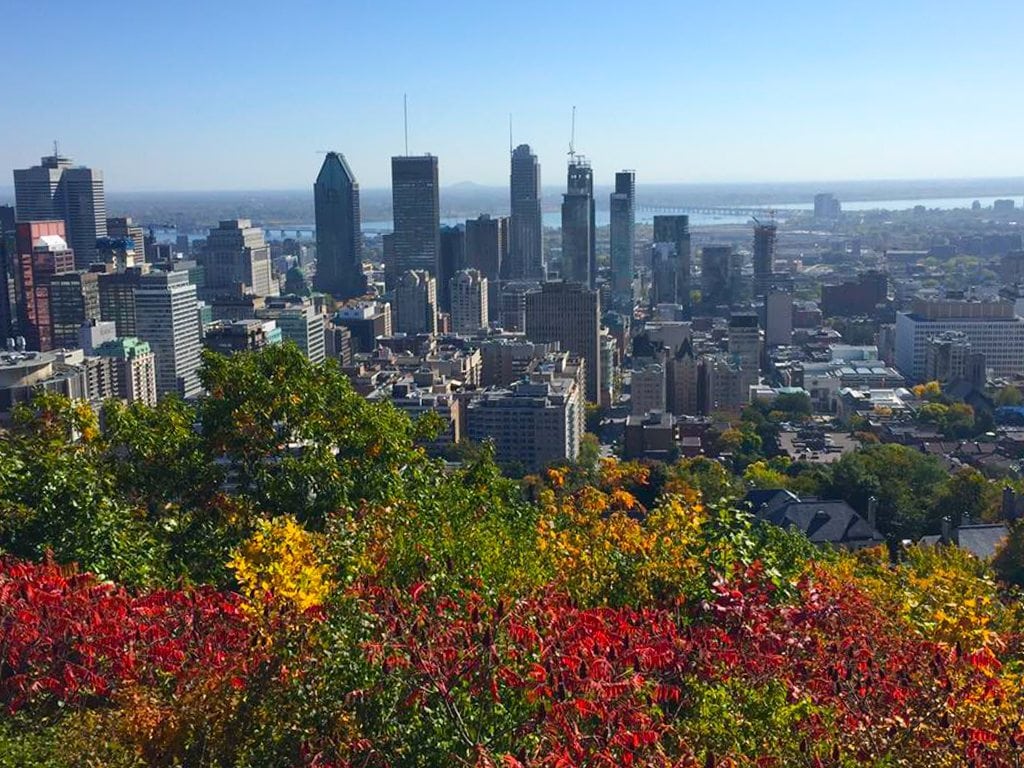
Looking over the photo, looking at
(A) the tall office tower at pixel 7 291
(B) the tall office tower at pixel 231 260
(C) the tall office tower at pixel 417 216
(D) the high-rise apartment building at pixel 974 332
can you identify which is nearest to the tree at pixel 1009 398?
(D) the high-rise apartment building at pixel 974 332

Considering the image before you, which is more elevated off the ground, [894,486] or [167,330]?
[167,330]

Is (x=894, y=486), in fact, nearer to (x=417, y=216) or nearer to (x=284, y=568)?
(x=284, y=568)

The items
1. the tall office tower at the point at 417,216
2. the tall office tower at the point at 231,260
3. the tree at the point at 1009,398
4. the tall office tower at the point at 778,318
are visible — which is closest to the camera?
the tree at the point at 1009,398

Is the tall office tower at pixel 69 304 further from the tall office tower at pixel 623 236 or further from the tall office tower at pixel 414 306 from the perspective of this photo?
the tall office tower at pixel 623 236

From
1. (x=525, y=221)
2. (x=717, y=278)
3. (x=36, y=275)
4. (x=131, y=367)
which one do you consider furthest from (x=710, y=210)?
(x=131, y=367)

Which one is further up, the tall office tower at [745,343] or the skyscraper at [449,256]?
the skyscraper at [449,256]

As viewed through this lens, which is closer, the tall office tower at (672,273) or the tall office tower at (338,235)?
the tall office tower at (672,273)

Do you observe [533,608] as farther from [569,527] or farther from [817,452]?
[817,452]
